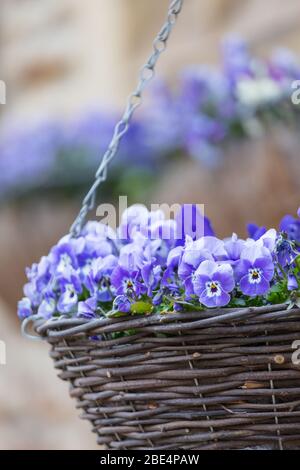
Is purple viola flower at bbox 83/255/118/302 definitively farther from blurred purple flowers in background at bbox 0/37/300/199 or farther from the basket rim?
blurred purple flowers in background at bbox 0/37/300/199

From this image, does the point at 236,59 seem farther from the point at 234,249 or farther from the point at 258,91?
the point at 234,249

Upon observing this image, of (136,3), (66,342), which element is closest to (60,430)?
(66,342)

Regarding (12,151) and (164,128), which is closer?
(164,128)

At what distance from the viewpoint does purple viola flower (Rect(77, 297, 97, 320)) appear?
1.05 metres

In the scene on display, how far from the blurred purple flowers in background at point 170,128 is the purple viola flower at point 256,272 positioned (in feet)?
4.20

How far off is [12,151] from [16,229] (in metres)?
0.59

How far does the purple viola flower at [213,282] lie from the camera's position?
932 millimetres

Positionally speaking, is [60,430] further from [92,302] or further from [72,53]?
[72,53]

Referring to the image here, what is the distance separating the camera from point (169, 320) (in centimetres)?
96

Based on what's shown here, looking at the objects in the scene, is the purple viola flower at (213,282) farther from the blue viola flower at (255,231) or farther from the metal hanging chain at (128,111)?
the metal hanging chain at (128,111)

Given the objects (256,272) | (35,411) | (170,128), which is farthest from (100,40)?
(256,272)

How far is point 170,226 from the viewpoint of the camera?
111cm

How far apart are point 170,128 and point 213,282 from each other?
2.02 m

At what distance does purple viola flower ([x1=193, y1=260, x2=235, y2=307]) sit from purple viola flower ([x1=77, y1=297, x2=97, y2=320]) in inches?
6.5
